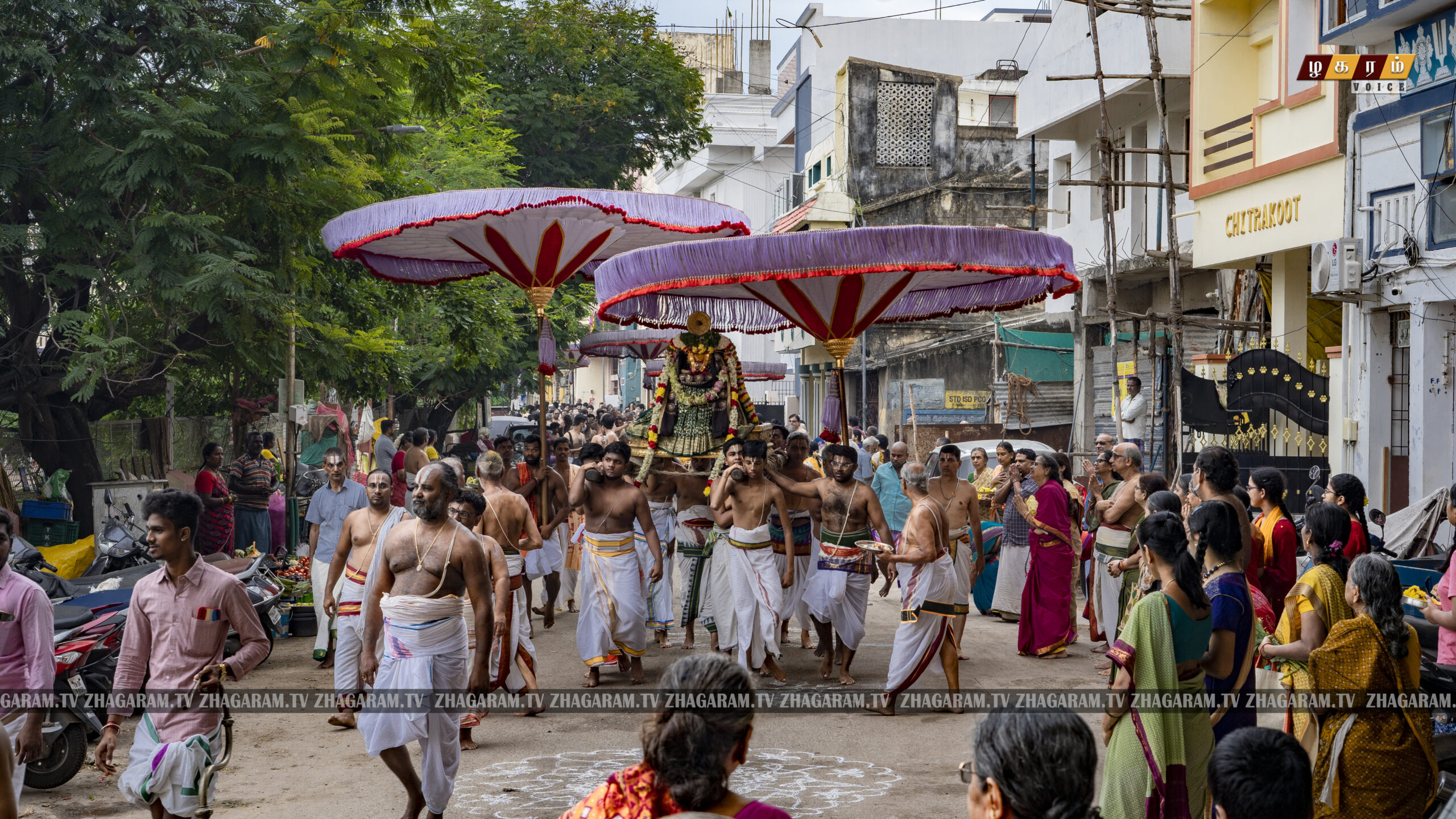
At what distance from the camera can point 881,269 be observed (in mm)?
9125

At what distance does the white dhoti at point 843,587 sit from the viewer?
9469mm

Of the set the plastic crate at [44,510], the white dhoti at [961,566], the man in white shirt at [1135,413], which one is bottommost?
the white dhoti at [961,566]

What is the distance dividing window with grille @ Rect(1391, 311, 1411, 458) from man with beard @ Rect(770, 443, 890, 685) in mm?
6857

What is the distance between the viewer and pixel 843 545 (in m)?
9.55

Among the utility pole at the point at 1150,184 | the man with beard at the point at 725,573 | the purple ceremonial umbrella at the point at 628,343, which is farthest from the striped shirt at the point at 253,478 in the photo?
the purple ceremonial umbrella at the point at 628,343

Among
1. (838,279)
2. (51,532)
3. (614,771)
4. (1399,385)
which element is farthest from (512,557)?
(1399,385)

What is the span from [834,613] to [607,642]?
1780 millimetres

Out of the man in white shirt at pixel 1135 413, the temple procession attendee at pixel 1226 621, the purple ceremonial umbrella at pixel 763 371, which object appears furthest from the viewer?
the purple ceremonial umbrella at pixel 763 371

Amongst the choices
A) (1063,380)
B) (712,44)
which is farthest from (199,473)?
(712,44)

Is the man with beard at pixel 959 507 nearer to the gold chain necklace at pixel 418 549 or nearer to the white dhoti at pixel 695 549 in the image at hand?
the white dhoti at pixel 695 549

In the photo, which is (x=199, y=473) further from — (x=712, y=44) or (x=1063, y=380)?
(x=712, y=44)

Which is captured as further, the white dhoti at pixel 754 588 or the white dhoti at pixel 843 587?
the white dhoti at pixel 754 588

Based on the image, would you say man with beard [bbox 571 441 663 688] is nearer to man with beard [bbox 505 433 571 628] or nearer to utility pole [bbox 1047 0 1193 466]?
man with beard [bbox 505 433 571 628]

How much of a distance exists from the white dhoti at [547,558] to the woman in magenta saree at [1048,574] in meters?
4.54
